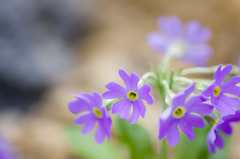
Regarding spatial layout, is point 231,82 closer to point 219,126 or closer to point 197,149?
point 219,126

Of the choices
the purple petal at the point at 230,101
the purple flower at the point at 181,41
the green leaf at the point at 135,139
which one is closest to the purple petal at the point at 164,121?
the purple petal at the point at 230,101

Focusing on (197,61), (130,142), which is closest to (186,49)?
(197,61)

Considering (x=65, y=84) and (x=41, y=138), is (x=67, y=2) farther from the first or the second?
(x=41, y=138)

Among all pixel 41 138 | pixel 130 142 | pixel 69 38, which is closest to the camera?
pixel 130 142

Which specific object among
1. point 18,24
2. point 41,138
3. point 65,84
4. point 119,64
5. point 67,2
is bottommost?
point 41,138

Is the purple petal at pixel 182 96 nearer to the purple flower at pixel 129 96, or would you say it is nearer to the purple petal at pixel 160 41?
the purple flower at pixel 129 96

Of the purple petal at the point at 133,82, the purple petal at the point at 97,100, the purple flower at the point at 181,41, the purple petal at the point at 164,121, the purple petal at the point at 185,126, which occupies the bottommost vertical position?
the purple petal at the point at 164,121
